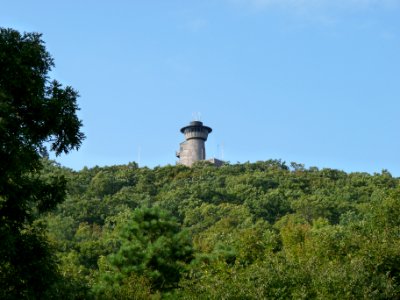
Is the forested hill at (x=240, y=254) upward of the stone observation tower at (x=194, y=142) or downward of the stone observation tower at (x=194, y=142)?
downward

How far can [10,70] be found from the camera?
1473 cm

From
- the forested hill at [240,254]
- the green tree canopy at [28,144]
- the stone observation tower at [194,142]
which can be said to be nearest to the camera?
the green tree canopy at [28,144]

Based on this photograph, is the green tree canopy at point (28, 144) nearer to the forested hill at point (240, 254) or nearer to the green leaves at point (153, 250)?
the forested hill at point (240, 254)

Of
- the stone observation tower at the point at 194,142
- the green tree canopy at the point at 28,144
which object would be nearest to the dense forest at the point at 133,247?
the green tree canopy at the point at 28,144

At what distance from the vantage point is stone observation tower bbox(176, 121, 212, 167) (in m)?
112

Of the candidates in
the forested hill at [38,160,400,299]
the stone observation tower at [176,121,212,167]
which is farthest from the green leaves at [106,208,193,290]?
the stone observation tower at [176,121,212,167]

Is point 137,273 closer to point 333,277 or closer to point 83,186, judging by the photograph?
point 333,277

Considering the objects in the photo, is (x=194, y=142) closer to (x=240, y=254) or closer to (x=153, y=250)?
(x=240, y=254)

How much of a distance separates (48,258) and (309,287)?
38.8 feet

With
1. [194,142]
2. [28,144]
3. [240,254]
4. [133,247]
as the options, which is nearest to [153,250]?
[133,247]

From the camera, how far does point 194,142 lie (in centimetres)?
11250

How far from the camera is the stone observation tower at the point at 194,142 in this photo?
4390 inches

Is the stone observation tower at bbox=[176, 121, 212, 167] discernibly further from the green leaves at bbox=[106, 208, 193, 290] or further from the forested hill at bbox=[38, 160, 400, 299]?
the green leaves at bbox=[106, 208, 193, 290]

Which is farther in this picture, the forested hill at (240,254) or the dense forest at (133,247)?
the forested hill at (240,254)
